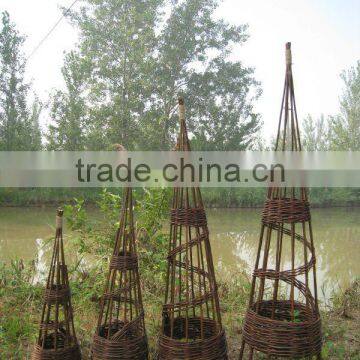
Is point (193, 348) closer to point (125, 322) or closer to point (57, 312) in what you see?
point (125, 322)

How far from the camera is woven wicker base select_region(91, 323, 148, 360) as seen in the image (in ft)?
5.54

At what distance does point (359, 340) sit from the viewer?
243cm

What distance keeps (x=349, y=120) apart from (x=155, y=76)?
566cm

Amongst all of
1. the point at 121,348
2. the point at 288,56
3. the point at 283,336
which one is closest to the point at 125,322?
the point at 121,348

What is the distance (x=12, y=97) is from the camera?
32.9 feet

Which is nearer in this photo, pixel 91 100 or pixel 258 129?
pixel 91 100

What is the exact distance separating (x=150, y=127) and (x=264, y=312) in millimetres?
9151

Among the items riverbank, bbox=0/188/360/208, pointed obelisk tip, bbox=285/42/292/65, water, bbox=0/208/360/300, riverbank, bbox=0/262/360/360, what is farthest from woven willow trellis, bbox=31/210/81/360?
riverbank, bbox=0/188/360/208

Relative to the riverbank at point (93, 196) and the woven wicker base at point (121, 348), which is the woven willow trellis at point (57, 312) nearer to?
the woven wicker base at point (121, 348)

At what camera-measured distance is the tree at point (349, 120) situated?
1178 centimetres

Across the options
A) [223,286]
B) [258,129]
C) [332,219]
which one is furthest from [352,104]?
[223,286]

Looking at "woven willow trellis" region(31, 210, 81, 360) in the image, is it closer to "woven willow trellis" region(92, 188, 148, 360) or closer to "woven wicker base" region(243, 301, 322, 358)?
"woven willow trellis" region(92, 188, 148, 360)

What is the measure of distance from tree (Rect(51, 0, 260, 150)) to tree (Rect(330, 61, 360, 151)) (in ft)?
8.43

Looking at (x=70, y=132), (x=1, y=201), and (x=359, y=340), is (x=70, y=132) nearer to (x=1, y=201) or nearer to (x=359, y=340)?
(x=1, y=201)
